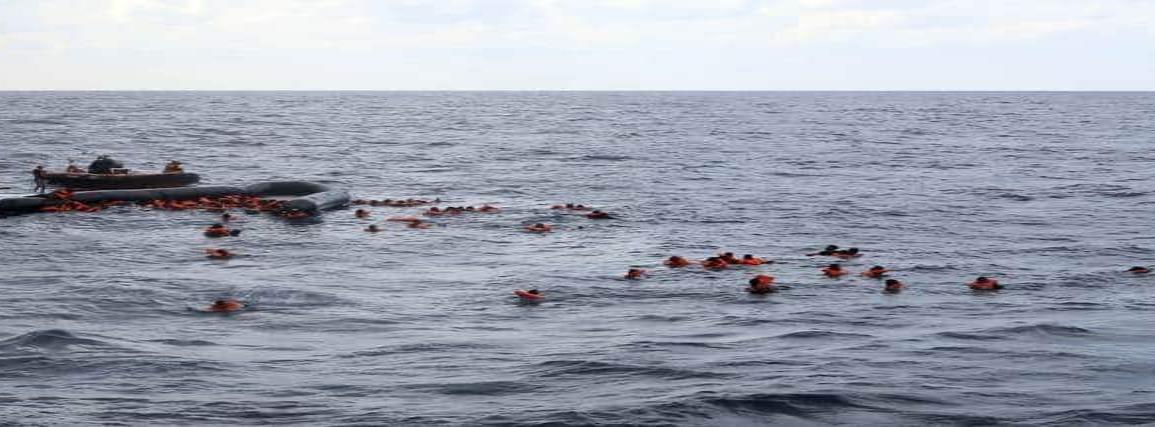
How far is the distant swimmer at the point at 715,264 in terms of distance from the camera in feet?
89.8

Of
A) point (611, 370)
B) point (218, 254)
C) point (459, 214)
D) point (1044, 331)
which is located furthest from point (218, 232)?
point (1044, 331)

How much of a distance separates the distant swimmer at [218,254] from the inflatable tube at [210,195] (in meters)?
8.48

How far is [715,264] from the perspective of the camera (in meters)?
27.5

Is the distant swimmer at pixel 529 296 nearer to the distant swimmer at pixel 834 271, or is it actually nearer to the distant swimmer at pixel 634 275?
the distant swimmer at pixel 634 275

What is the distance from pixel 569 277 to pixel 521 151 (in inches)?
2005

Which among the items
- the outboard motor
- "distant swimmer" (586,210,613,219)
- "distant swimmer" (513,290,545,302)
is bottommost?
"distant swimmer" (586,210,613,219)

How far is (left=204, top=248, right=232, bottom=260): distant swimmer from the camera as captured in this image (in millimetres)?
28356

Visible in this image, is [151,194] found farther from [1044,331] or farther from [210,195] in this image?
[1044,331]

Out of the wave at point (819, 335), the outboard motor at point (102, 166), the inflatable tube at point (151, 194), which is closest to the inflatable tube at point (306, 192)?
the inflatable tube at point (151, 194)

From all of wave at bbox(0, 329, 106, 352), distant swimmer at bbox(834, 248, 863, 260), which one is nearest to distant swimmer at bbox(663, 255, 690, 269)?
distant swimmer at bbox(834, 248, 863, 260)

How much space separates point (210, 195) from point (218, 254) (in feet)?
41.7

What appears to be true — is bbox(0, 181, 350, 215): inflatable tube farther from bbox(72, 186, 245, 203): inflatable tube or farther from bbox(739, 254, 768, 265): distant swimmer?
bbox(739, 254, 768, 265): distant swimmer

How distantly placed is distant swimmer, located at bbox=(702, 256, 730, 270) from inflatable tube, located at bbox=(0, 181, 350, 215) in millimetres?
14451

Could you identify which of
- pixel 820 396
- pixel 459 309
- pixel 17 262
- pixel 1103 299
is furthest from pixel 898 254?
pixel 17 262
